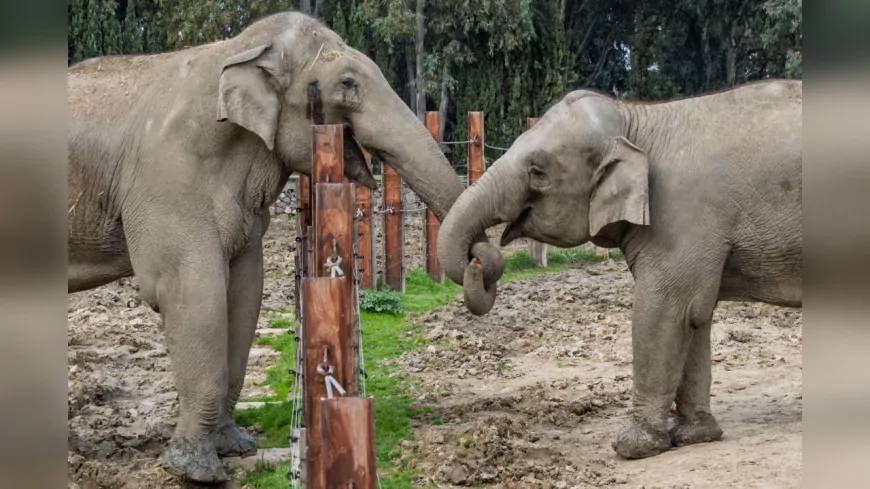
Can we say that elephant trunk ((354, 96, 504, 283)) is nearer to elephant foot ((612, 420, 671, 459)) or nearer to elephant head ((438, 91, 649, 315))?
elephant head ((438, 91, 649, 315))

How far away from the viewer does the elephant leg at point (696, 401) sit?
5699 mm

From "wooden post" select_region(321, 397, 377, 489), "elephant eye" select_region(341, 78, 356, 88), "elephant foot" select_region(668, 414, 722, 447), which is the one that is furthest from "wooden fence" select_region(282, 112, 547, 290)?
"wooden post" select_region(321, 397, 377, 489)

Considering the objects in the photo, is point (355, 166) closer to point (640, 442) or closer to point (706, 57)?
point (640, 442)

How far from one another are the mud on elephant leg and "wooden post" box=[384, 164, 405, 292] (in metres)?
5.99

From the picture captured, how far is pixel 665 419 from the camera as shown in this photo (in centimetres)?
555

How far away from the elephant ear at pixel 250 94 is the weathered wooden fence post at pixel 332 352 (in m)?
1.38

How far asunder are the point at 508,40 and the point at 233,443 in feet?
65.3

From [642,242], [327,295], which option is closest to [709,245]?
[642,242]

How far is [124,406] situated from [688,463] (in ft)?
13.2

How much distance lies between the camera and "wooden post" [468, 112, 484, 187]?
40.5 feet

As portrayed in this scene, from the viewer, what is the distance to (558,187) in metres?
5.77

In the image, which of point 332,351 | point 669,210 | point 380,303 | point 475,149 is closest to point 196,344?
point 332,351

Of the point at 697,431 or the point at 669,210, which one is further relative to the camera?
the point at 697,431
